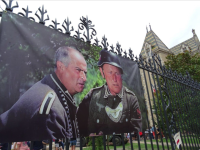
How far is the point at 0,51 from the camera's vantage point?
1710 millimetres

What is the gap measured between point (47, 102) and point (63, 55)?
0.82m

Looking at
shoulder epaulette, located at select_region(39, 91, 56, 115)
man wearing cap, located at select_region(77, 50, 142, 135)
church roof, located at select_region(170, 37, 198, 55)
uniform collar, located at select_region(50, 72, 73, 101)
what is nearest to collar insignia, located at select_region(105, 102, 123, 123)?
man wearing cap, located at select_region(77, 50, 142, 135)

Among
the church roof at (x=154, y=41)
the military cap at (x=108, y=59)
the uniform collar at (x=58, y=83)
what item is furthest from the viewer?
the church roof at (x=154, y=41)

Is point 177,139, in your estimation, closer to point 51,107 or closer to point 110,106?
point 110,106

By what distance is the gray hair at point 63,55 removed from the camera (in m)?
2.22

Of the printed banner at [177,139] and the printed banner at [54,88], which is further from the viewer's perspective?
the printed banner at [177,139]

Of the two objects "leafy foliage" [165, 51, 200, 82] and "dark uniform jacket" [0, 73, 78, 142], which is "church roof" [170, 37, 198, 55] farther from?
"dark uniform jacket" [0, 73, 78, 142]

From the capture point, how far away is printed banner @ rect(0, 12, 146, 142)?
1.68m

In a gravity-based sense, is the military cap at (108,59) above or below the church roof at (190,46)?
below

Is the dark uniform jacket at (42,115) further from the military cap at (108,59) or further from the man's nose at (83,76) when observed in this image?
the military cap at (108,59)

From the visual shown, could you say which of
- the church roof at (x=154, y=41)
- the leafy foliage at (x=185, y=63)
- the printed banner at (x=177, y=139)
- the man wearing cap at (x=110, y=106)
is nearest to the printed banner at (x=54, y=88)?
the man wearing cap at (x=110, y=106)

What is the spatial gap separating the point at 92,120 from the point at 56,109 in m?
0.69

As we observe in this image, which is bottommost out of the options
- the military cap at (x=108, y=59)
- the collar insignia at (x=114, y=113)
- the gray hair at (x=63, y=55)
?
the collar insignia at (x=114, y=113)

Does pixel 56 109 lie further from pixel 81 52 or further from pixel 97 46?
pixel 97 46
